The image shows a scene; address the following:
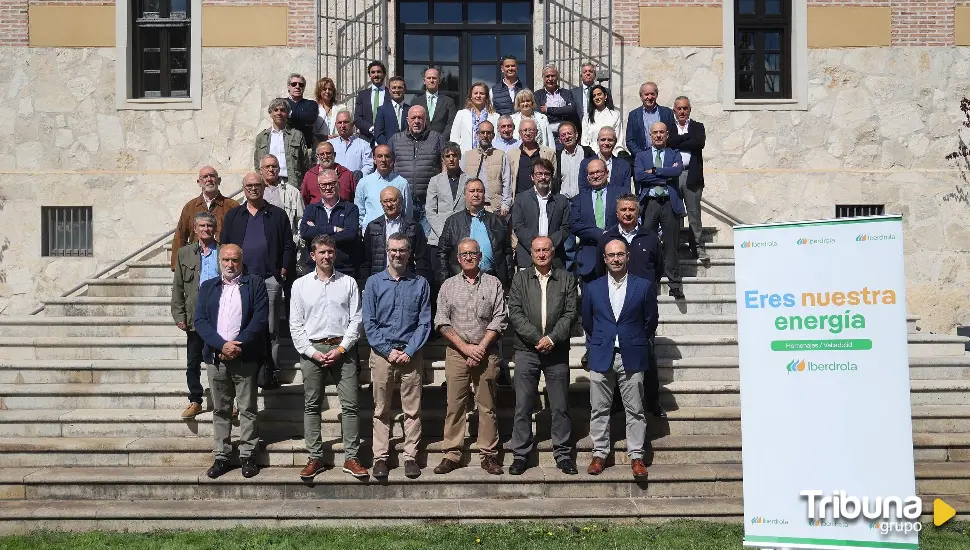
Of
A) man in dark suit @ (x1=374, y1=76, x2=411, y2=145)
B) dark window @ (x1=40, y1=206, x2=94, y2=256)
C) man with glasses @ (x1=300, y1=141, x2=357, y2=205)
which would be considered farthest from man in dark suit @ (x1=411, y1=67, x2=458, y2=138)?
dark window @ (x1=40, y1=206, x2=94, y2=256)

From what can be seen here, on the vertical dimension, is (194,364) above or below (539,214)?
below

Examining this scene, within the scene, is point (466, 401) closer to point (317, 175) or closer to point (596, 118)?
point (317, 175)

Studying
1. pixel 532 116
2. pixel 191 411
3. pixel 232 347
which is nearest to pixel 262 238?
pixel 232 347

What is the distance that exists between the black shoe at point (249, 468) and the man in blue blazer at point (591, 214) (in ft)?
11.0

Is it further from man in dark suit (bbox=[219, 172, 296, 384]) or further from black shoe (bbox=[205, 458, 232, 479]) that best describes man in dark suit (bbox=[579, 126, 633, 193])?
black shoe (bbox=[205, 458, 232, 479])

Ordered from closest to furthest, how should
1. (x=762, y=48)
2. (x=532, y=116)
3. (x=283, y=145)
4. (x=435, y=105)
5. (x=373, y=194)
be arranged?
(x=373, y=194)
(x=532, y=116)
(x=283, y=145)
(x=435, y=105)
(x=762, y=48)

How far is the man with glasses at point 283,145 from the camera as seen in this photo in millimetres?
10219

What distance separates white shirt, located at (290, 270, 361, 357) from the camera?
7699 mm

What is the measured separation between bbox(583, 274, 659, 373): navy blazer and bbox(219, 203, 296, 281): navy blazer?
9.44ft

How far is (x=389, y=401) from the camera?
7.72 metres

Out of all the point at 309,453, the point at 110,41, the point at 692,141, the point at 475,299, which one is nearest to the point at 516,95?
the point at 692,141

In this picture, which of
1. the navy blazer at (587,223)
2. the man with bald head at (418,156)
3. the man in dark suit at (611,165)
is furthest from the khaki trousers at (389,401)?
the man in dark suit at (611,165)

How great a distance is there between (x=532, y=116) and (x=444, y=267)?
7.82 ft

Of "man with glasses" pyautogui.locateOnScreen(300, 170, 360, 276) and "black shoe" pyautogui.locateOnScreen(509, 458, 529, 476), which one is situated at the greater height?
"man with glasses" pyautogui.locateOnScreen(300, 170, 360, 276)
